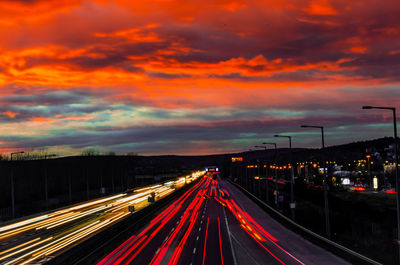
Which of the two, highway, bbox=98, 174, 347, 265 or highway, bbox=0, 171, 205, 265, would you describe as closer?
highway, bbox=0, 171, 205, 265

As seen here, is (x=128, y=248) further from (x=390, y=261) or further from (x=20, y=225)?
(x=390, y=261)

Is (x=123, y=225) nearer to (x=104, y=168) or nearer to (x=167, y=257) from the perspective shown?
(x=167, y=257)

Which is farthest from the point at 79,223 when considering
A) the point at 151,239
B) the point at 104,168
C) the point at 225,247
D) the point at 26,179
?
the point at 104,168

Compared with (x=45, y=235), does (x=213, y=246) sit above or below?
below

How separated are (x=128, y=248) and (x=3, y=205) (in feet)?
222

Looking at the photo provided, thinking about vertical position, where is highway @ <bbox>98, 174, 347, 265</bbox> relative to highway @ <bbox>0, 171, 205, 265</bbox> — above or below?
below

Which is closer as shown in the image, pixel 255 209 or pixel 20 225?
pixel 20 225

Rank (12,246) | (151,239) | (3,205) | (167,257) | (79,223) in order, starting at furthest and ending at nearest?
(3,205) → (79,223) → (151,239) → (12,246) → (167,257)

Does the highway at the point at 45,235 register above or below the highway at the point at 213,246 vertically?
above

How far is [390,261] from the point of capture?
30.9 m

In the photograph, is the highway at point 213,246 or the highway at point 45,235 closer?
the highway at point 45,235

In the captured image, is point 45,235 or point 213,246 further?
point 45,235

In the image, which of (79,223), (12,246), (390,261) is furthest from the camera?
(79,223)

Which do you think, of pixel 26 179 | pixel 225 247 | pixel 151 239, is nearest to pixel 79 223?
pixel 151 239
